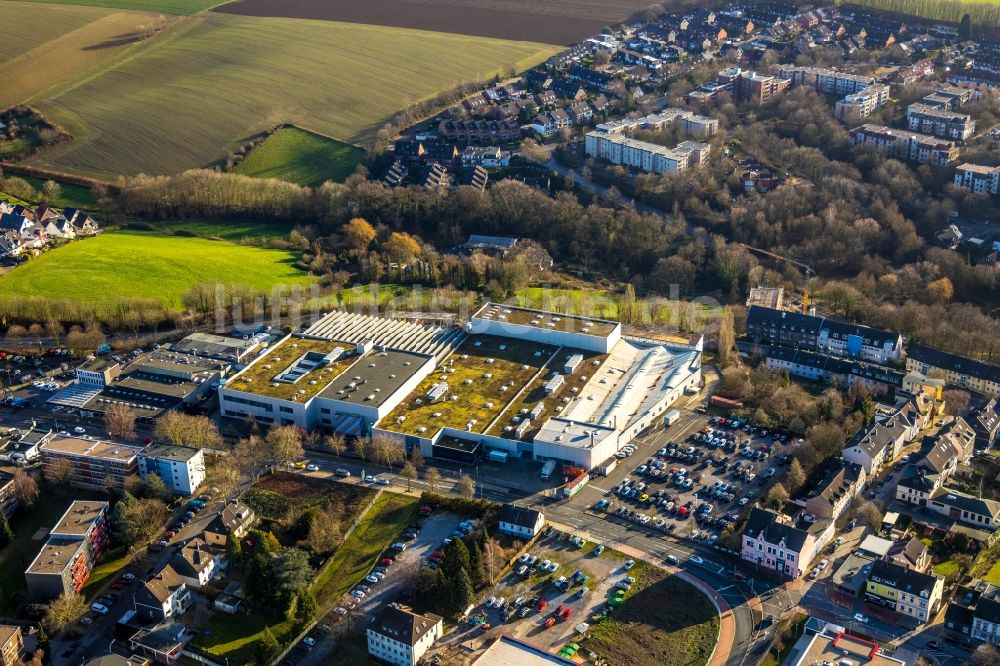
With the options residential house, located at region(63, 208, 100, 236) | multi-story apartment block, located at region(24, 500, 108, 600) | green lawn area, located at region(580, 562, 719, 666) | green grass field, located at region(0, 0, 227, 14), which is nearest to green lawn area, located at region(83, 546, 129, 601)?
multi-story apartment block, located at region(24, 500, 108, 600)

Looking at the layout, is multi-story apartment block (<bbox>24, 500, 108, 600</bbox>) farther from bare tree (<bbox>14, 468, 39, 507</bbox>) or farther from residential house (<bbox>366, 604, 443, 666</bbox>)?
residential house (<bbox>366, 604, 443, 666</bbox>)

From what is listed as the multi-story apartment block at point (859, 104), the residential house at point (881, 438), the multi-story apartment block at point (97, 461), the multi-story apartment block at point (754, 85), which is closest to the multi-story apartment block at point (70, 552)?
the multi-story apartment block at point (97, 461)

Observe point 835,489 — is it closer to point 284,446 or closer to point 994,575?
point 994,575

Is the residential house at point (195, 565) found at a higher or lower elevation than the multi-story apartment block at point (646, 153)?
lower

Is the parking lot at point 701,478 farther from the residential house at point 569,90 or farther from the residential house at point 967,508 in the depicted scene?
the residential house at point 569,90

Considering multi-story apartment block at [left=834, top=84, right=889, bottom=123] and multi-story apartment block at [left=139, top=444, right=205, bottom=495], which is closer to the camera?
multi-story apartment block at [left=139, top=444, right=205, bottom=495]

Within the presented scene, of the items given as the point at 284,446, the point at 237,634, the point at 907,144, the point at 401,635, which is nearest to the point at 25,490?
the point at 284,446

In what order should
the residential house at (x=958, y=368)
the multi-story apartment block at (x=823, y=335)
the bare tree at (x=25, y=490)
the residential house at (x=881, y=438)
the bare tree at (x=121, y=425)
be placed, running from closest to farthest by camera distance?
the bare tree at (x=25, y=490) < the residential house at (x=881, y=438) < the bare tree at (x=121, y=425) < the residential house at (x=958, y=368) < the multi-story apartment block at (x=823, y=335)
